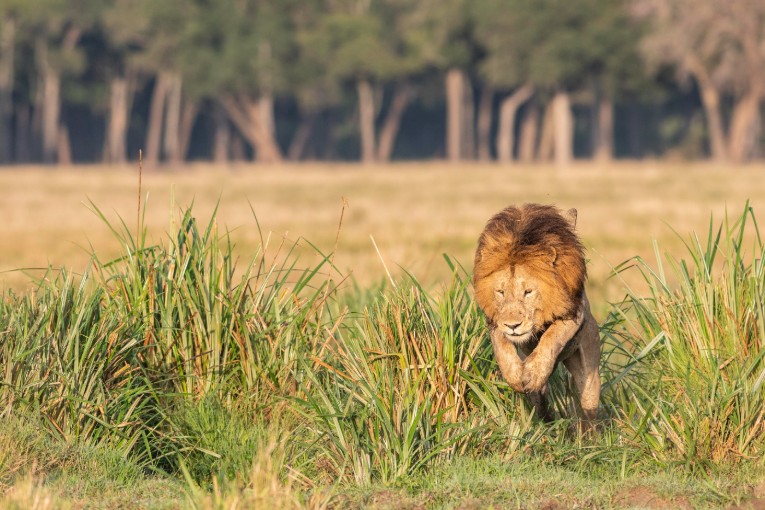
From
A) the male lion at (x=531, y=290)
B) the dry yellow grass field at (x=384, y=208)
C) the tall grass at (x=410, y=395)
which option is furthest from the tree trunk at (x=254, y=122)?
the male lion at (x=531, y=290)

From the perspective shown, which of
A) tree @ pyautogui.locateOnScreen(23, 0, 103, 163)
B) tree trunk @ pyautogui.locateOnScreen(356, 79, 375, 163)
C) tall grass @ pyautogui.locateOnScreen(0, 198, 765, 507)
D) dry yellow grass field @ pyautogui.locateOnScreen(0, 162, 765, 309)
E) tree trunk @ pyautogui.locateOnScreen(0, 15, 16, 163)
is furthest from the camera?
tree trunk @ pyautogui.locateOnScreen(356, 79, 375, 163)

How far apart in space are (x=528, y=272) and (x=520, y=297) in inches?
4.6

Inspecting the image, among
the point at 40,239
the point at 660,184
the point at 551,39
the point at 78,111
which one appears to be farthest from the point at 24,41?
the point at 40,239

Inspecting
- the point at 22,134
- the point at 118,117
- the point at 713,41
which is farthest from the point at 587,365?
the point at 22,134

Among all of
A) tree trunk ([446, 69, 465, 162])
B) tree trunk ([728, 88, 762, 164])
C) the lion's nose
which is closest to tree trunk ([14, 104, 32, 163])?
tree trunk ([446, 69, 465, 162])

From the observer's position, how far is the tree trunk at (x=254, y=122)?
72688mm

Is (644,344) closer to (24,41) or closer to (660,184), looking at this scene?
(660,184)

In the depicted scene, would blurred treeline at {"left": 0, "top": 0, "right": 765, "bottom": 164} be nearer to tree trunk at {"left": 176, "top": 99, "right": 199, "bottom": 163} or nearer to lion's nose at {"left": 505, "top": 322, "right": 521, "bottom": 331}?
tree trunk at {"left": 176, "top": 99, "right": 199, "bottom": 163}

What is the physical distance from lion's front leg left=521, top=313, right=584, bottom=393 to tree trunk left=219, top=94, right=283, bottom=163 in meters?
67.6

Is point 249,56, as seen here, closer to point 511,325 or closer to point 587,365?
point 587,365

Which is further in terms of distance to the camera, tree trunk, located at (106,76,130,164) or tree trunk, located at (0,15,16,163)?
tree trunk, located at (106,76,130,164)

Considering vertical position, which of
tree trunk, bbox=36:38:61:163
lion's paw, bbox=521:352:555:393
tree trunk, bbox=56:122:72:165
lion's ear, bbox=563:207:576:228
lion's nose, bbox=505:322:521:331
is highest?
tree trunk, bbox=36:38:61:163

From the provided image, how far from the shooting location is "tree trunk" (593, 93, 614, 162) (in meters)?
70.4

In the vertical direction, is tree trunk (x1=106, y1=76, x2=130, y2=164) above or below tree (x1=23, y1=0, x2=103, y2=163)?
below
